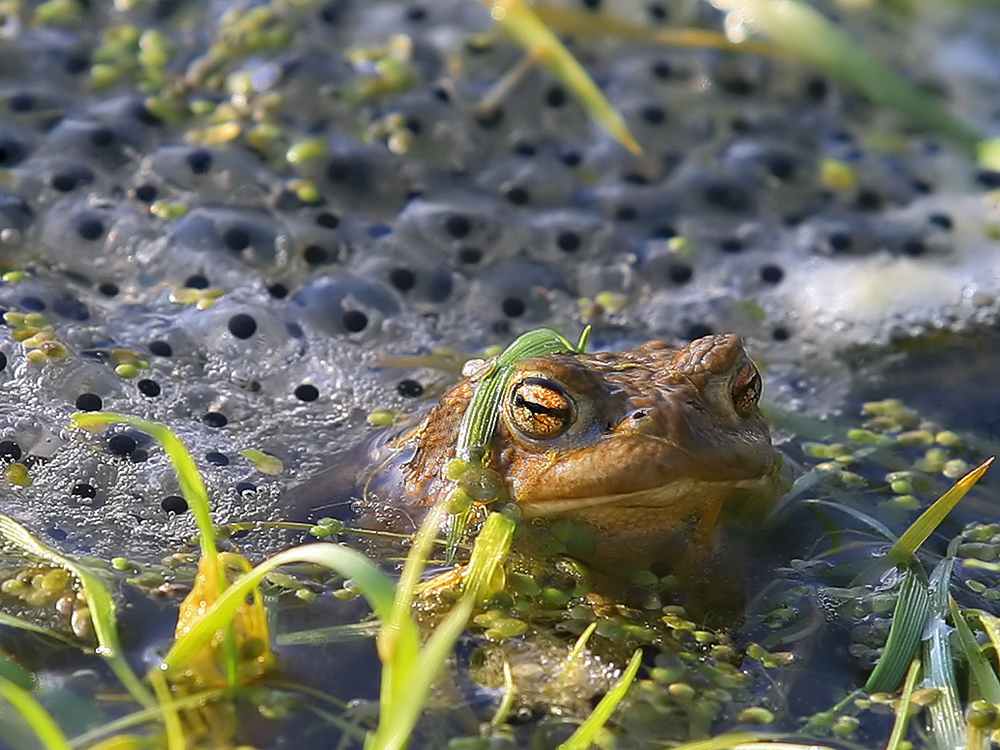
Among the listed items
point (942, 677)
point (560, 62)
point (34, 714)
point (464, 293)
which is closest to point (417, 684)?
point (34, 714)

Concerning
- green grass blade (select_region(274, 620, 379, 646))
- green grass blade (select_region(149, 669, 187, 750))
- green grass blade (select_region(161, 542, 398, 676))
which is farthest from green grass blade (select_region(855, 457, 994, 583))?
green grass blade (select_region(149, 669, 187, 750))

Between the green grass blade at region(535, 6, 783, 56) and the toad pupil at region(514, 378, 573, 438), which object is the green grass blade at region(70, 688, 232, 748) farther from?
the green grass blade at region(535, 6, 783, 56)

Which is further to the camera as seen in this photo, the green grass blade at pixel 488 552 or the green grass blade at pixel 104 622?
the green grass blade at pixel 488 552

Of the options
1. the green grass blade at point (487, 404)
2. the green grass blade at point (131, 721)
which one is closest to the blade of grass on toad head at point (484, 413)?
the green grass blade at point (487, 404)

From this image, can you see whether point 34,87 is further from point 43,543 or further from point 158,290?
point 43,543

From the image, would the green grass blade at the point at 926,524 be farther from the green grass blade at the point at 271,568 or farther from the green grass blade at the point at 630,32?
the green grass blade at the point at 630,32
